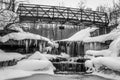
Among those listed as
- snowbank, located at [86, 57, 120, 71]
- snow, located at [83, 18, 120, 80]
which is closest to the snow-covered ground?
snow, located at [83, 18, 120, 80]

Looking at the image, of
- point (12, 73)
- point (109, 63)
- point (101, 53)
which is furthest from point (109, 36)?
point (12, 73)

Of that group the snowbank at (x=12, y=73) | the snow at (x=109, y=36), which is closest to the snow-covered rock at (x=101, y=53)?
the snow at (x=109, y=36)

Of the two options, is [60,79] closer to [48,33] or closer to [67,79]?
[67,79]

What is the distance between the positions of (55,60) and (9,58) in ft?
24.2

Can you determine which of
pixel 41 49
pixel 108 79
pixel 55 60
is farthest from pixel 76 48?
pixel 108 79

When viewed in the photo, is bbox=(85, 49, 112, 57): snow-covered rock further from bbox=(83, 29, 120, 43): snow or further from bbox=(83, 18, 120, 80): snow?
bbox=(83, 29, 120, 43): snow

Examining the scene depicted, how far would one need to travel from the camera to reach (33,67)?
19609 mm

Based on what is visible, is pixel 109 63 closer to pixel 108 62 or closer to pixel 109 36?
pixel 108 62

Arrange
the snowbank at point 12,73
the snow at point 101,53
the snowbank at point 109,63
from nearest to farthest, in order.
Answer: the snowbank at point 12,73 < the snowbank at point 109,63 < the snow at point 101,53

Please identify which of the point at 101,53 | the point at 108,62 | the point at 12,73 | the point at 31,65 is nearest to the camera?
the point at 12,73

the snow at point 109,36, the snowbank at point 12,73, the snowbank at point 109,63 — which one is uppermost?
the snow at point 109,36

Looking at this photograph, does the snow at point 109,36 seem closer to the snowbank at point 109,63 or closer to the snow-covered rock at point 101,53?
the snow-covered rock at point 101,53

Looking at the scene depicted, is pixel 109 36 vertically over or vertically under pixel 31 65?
over

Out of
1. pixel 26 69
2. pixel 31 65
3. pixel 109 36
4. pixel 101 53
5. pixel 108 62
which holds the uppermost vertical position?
pixel 109 36
